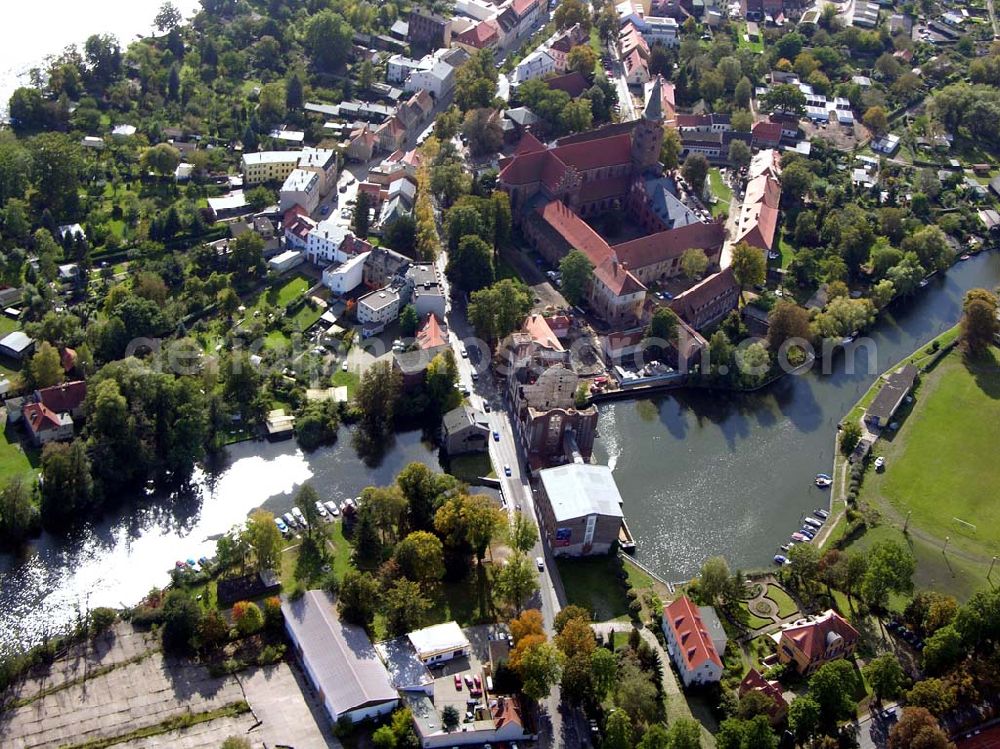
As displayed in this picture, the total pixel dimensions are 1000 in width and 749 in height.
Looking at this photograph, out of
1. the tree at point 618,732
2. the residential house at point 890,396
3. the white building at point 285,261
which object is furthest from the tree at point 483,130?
the tree at point 618,732

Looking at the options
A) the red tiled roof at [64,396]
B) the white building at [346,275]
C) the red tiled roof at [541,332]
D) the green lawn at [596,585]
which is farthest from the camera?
the white building at [346,275]

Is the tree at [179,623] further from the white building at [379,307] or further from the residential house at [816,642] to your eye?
the residential house at [816,642]

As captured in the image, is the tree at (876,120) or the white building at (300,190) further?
the tree at (876,120)

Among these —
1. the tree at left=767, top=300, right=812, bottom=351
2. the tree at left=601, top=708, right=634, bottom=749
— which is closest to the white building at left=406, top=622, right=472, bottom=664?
the tree at left=601, top=708, right=634, bottom=749

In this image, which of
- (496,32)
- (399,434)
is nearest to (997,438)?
(399,434)

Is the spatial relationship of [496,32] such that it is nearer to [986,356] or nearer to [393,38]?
[393,38]
